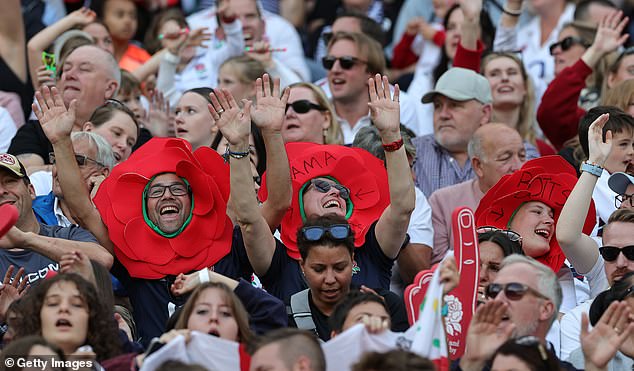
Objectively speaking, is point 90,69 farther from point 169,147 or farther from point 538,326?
point 538,326

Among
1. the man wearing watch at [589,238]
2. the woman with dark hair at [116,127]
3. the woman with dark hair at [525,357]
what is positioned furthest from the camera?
the woman with dark hair at [116,127]

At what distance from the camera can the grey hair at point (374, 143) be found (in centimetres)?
798

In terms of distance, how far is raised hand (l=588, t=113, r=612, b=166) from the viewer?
23.0ft

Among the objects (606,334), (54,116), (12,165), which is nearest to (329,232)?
(606,334)

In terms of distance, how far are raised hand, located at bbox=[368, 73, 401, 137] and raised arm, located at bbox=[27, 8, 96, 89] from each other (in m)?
3.30

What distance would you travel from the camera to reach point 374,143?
26.4 feet

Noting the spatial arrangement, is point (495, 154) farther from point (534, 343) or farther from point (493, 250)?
point (534, 343)

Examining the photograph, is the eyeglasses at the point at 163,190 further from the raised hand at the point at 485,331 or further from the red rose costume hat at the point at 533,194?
the raised hand at the point at 485,331

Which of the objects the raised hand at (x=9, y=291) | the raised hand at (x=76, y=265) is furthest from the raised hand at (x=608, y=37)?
the raised hand at (x=9, y=291)

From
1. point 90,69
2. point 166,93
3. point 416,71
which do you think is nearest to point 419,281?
point 90,69

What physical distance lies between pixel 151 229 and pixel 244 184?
0.66 meters

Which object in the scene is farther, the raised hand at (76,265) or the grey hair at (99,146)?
the grey hair at (99,146)

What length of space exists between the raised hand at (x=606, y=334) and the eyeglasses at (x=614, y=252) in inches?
37.8

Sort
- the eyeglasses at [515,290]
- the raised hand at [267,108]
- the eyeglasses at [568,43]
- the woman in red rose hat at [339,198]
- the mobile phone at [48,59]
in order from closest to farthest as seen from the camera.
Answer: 1. the eyeglasses at [515,290]
2. the woman in red rose hat at [339,198]
3. the raised hand at [267,108]
4. the mobile phone at [48,59]
5. the eyeglasses at [568,43]
